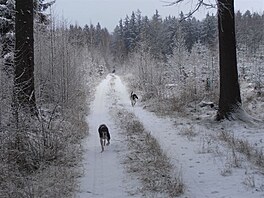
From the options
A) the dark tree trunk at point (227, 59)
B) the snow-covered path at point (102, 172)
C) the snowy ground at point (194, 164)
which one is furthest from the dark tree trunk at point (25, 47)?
the dark tree trunk at point (227, 59)

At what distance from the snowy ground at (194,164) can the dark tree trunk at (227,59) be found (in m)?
0.99

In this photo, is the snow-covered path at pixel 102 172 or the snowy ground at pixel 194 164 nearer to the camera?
the snowy ground at pixel 194 164

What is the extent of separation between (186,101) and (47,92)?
22.9 ft

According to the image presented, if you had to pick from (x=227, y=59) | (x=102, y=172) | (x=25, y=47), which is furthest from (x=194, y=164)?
(x=227, y=59)

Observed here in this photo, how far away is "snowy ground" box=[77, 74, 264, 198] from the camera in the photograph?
6621 mm

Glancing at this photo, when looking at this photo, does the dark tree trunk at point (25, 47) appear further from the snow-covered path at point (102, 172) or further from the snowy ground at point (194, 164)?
the snowy ground at point (194, 164)

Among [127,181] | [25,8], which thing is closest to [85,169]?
[127,181]

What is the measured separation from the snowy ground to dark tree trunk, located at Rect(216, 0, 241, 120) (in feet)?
3.25

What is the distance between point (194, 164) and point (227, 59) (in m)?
6.29

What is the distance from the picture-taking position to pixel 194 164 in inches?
326

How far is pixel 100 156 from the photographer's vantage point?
9758 millimetres

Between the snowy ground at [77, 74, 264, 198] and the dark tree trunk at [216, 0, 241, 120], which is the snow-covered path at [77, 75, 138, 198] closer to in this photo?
the snowy ground at [77, 74, 264, 198]

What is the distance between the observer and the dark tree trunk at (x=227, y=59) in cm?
1334

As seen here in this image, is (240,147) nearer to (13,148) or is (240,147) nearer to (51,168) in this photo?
(51,168)
